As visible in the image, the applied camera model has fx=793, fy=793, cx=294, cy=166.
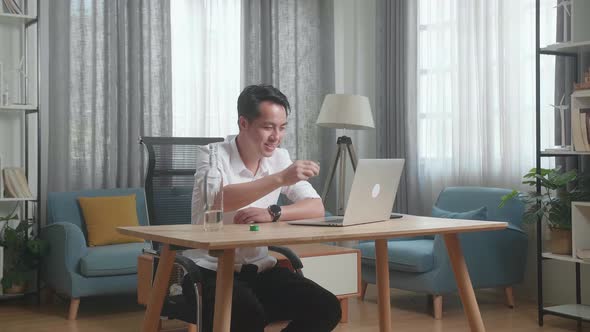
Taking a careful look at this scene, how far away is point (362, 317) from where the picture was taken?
4.64 meters

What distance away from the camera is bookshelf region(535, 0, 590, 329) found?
4199 millimetres

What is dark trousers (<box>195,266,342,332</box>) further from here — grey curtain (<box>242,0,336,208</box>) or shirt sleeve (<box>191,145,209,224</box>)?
grey curtain (<box>242,0,336,208</box>)

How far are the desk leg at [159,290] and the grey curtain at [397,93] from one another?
11.6 ft

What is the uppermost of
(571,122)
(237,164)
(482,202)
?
(571,122)

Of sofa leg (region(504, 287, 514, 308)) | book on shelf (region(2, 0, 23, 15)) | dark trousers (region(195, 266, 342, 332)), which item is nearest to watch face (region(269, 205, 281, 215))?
dark trousers (region(195, 266, 342, 332))

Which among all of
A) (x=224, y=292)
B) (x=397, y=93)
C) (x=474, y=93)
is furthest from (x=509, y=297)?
(x=224, y=292)

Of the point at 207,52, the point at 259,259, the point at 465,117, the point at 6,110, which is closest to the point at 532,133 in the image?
the point at 465,117

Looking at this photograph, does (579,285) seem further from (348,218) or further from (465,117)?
(348,218)

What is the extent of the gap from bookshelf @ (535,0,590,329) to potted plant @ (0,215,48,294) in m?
3.02

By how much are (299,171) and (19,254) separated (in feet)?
10.3

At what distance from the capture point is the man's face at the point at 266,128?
106 inches

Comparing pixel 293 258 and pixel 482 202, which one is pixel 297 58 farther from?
pixel 293 258

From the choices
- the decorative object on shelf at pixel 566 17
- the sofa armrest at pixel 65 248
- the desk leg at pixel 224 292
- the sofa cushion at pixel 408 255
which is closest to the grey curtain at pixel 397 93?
the sofa cushion at pixel 408 255

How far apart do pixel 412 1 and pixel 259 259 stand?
3660 mm
